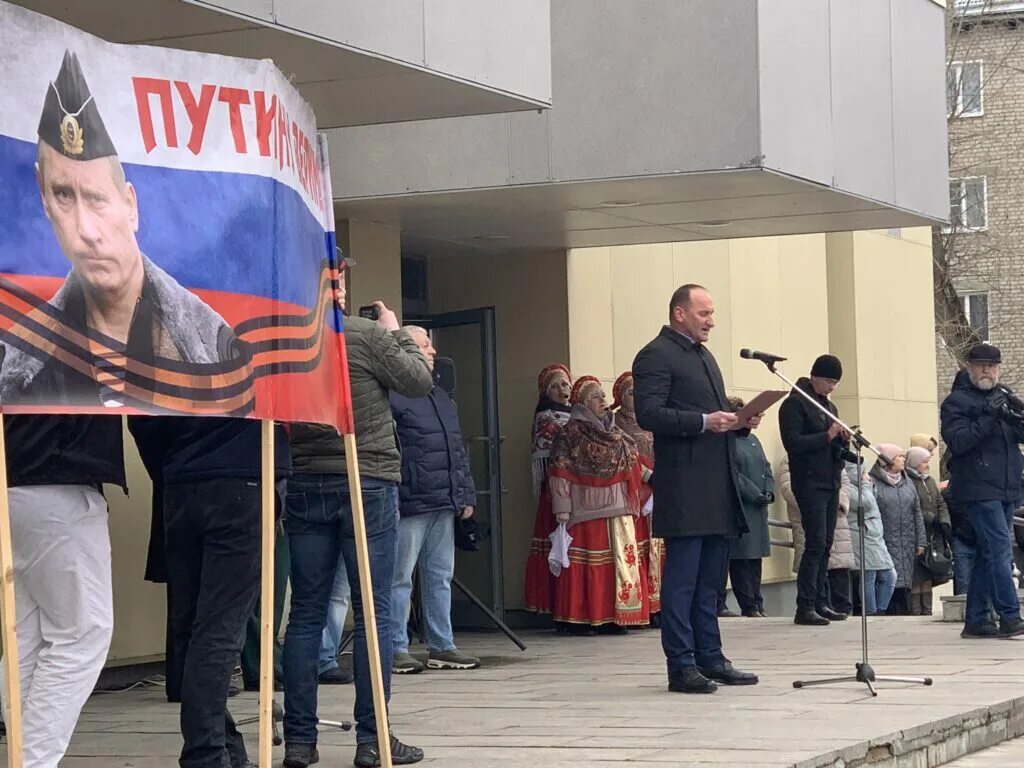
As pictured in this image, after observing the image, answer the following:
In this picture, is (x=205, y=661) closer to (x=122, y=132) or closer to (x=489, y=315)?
(x=122, y=132)

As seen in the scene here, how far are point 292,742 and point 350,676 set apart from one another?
3646mm

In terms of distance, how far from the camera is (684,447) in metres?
9.48

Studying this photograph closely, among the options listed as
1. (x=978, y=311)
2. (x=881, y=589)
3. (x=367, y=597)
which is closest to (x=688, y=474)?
(x=367, y=597)

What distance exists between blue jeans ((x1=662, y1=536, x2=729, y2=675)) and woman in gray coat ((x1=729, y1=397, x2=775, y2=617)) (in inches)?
218

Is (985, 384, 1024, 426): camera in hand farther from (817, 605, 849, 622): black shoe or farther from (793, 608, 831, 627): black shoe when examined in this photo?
(817, 605, 849, 622): black shoe

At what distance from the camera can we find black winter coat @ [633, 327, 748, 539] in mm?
9367

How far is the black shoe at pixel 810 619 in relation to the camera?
14031 millimetres

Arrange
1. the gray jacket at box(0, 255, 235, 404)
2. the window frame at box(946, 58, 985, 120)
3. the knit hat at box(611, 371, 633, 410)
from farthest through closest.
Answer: the window frame at box(946, 58, 985, 120) → the knit hat at box(611, 371, 633, 410) → the gray jacket at box(0, 255, 235, 404)

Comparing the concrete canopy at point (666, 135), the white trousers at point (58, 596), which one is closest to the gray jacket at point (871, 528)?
the concrete canopy at point (666, 135)

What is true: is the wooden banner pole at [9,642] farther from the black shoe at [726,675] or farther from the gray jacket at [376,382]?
the black shoe at [726,675]

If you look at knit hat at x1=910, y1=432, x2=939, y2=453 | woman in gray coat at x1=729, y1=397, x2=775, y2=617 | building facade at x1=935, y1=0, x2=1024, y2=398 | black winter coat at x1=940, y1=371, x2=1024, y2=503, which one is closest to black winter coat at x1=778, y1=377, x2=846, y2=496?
woman in gray coat at x1=729, y1=397, x2=775, y2=617

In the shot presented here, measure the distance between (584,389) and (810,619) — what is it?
2.62m

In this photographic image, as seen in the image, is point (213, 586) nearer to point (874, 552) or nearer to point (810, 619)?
point (810, 619)

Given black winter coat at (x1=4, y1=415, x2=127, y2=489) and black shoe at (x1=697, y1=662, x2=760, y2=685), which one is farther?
black shoe at (x1=697, y1=662, x2=760, y2=685)
